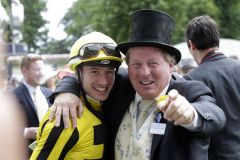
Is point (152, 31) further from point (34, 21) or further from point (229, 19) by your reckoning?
point (34, 21)

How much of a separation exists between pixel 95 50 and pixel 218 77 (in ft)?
4.02

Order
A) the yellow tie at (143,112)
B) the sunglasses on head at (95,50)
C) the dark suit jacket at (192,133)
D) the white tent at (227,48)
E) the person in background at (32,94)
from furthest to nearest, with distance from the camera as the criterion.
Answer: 1. the white tent at (227,48)
2. the person in background at (32,94)
3. the sunglasses on head at (95,50)
4. the yellow tie at (143,112)
5. the dark suit jacket at (192,133)

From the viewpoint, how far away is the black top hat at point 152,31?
8.68 feet

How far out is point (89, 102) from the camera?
2.89m

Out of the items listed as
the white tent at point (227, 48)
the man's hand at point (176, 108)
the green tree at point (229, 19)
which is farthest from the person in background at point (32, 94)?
the green tree at point (229, 19)

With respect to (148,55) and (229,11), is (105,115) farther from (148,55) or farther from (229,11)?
(229,11)

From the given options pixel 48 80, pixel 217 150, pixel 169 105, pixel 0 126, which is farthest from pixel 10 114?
pixel 48 80

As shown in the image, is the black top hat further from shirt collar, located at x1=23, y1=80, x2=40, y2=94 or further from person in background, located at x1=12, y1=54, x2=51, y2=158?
shirt collar, located at x1=23, y1=80, x2=40, y2=94

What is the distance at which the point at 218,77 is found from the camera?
354cm

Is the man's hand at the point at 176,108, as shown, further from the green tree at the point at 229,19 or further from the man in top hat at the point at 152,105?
the green tree at the point at 229,19

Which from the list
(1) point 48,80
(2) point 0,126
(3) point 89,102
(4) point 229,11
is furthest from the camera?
(4) point 229,11

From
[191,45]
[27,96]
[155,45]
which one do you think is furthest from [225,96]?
[27,96]

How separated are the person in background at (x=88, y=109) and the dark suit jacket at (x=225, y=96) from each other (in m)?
0.94

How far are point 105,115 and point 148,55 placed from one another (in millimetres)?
564
